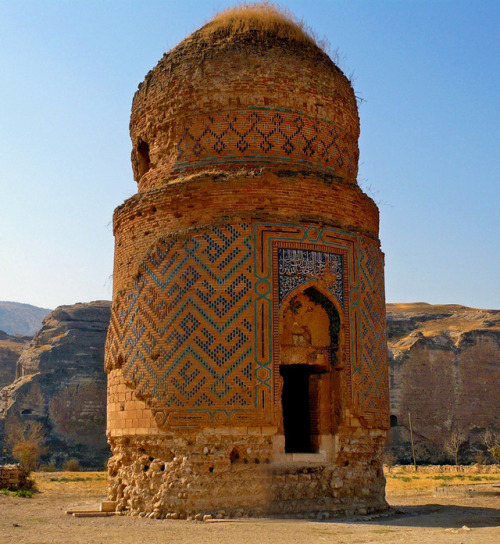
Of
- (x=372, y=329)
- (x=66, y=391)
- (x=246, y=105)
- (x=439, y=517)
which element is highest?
(x=246, y=105)

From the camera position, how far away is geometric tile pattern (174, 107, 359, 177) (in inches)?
457

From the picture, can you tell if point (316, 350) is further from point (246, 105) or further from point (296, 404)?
point (246, 105)

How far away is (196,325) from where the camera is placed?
10.5 metres

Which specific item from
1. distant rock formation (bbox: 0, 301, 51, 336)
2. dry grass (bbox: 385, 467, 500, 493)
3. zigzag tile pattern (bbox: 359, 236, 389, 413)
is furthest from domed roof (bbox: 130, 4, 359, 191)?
distant rock formation (bbox: 0, 301, 51, 336)

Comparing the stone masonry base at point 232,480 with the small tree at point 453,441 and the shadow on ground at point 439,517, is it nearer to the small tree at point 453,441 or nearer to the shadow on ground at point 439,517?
the shadow on ground at point 439,517

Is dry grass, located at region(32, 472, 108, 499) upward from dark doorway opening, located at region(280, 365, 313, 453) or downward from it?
downward

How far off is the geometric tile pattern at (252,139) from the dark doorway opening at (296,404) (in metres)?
3.67

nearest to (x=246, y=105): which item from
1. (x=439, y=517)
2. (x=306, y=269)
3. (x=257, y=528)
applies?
(x=306, y=269)

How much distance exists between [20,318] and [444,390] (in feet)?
469

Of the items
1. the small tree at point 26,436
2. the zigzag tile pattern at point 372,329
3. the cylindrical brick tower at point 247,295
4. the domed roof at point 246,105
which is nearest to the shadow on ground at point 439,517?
the cylindrical brick tower at point 247,295

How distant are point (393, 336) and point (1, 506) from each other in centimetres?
3073

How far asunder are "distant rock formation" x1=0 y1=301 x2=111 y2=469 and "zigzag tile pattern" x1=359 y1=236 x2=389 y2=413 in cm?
2547

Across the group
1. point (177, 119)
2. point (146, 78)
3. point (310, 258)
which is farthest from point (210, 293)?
point (146, 78)

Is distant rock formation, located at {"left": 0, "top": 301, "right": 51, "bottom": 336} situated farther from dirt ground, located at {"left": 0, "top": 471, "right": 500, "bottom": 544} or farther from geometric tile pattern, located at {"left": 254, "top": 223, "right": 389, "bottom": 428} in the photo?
geometric tile pattern, located at {"left": 254, "top": 223, "right": 389, "bottom": 428}
